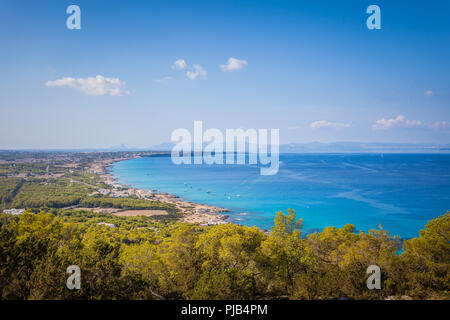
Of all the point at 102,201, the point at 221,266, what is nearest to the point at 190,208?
the point at 102,201

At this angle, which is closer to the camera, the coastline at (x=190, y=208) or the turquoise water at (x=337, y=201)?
the turquoise water at (x=337, y=201)

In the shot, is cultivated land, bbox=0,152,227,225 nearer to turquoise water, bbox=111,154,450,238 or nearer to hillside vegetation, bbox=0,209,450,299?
turquoise water, bbox=111,154,450,238

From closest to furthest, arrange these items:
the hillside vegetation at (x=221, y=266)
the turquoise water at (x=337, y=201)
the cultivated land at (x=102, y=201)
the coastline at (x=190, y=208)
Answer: the hillside vegetation at (x=221, y=266), the turquoise water at (x=337, y=201), the coastline at (x=190, y=208), the cultivated land at (x=102, y=201)

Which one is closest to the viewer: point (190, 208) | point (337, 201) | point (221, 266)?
point (221, 266)

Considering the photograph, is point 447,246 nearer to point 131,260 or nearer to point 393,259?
point 393,259

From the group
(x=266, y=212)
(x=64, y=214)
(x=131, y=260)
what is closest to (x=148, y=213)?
(x=64, y=214)

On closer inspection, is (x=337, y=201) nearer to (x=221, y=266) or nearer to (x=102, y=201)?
(x=102, y=201)

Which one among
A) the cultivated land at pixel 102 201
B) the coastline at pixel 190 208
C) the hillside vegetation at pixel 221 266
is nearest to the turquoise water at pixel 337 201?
the coastline at pixel 190 208

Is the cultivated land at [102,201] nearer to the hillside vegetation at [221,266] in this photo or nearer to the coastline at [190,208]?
the coastline at [190,208]

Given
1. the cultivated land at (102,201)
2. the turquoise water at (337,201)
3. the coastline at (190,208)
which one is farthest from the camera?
the cultivated land at (102,201)

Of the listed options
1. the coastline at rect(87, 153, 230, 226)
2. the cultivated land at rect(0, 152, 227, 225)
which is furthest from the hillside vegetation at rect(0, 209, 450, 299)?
the cultivated land at rect(0, 152, 227, 225)

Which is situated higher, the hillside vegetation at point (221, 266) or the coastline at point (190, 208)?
the hillside vegetation at point (221, 266)

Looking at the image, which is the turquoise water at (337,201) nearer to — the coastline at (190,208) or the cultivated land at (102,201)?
the coastline at (190,208)
